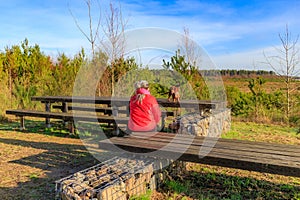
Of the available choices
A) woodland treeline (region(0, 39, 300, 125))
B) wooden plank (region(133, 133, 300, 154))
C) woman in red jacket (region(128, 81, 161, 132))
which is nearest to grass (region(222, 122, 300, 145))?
woodland treeline (region(0, 39, 300, 125))

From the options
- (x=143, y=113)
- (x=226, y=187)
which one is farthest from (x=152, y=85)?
(x=226, y=187)

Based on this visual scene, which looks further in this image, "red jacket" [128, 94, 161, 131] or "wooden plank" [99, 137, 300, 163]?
"red jacket" [128, 94, 161, 131]

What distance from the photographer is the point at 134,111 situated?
364 centimetres

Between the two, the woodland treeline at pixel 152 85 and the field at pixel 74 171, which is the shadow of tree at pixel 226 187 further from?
the woodland treeline at pixel 152 85

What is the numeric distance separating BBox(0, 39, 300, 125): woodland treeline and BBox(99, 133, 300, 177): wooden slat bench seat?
5956 millimetres

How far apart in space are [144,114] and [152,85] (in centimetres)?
600

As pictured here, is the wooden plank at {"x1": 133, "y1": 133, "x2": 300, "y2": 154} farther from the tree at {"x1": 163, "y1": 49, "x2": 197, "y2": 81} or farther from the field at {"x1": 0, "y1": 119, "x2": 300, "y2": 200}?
the tree at {"x1": 163, "y1": 49, "x2": 197, "y2": 81}

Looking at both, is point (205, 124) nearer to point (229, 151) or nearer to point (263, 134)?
point (263, 134)

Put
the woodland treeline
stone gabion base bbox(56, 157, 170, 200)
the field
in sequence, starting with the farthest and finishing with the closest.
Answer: the woodland treeline
the field
stone gabion base bbox(56, 157, 170, 200)

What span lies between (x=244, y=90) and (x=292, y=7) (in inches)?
124

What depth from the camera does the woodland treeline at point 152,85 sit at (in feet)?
29.2

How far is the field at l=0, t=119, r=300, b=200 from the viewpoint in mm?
2990

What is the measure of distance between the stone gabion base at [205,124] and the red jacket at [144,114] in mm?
1105

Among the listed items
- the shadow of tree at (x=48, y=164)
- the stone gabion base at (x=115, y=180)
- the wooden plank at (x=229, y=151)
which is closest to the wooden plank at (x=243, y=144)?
the wooden plank at (x=229, y=151)
